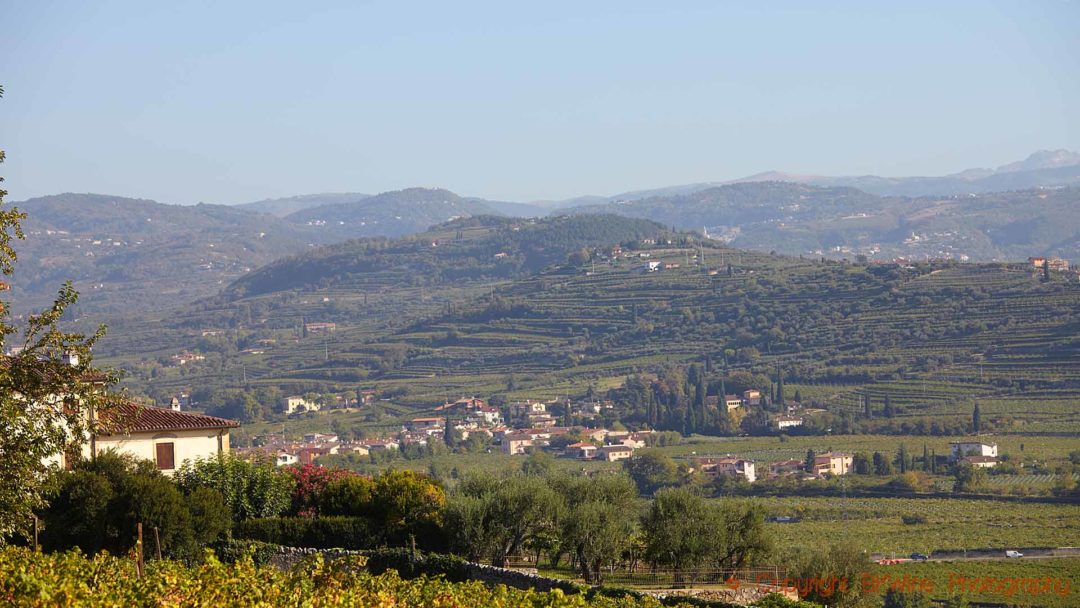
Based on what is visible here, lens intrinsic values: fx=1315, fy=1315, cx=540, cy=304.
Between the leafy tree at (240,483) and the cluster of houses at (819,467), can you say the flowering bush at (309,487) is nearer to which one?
the leafy tree at (240,483)

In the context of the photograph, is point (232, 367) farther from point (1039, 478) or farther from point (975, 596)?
point (975, 596)

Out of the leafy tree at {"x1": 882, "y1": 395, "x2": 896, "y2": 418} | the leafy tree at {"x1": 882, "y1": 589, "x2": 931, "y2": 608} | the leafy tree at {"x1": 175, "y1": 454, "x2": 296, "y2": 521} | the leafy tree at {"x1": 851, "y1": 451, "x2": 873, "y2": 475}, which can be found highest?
the leafy tree at {"x1": 175, "y1": 454, "x2": 296, "y2": 521}

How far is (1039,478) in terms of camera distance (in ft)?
197

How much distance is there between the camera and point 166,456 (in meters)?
24.4

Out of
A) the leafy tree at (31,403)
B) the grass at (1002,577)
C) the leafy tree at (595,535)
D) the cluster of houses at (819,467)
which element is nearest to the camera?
the leafy tree at (31,403)

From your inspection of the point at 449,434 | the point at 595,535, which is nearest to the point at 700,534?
the point at 595,535

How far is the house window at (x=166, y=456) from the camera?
2427cm

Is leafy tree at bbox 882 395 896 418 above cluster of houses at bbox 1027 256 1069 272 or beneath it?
beneath

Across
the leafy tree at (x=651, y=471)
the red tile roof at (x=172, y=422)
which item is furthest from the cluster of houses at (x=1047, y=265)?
the red tile roof at (x=172, y=422)

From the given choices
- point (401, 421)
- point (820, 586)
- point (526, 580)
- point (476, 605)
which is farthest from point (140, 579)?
point (401, 421)

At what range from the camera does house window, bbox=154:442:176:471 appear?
24.3 metres

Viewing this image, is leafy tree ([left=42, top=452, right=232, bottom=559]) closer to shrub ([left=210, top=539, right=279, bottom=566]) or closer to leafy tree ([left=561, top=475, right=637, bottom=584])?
shrub ([left=210, top=539, right=279, bottom=566])

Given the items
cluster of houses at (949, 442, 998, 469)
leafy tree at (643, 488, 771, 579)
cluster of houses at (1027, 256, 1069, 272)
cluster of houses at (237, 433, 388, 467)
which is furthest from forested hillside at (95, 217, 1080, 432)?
leafy tree at (643, 488, 771, 579)

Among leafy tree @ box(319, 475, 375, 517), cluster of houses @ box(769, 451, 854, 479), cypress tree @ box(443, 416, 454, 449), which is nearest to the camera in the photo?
leafy tree @ box(319, 475, 375, 517)
